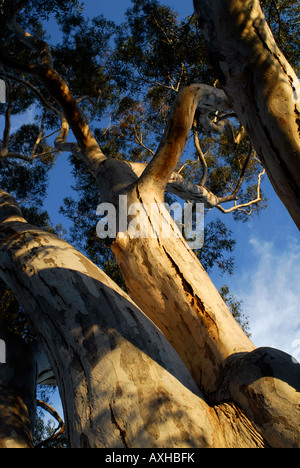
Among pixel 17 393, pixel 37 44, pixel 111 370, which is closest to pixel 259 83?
pixel 111 370

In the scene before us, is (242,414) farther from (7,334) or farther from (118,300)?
(7,334)

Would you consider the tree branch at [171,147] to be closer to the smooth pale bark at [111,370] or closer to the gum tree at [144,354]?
the gum tree at [144,354]

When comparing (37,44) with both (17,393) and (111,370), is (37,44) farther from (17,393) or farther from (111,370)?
(111,370)

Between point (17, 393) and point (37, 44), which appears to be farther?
point (37, 44)

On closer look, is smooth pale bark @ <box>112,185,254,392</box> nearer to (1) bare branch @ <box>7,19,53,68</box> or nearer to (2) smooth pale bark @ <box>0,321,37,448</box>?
(2) smooth pale bark @ <box>0,321,37,448</box>

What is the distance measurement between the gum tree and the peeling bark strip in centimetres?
16

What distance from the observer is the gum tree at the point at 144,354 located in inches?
49.8

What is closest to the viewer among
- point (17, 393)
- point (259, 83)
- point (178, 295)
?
point (259, 83)

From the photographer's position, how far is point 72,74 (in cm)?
786

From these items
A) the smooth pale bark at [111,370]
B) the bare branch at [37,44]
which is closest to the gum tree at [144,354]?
the smooth pale bark at [111,370]

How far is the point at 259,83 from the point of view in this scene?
1.55 m

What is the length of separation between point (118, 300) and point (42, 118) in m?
8.25

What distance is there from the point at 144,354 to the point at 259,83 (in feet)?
4.05

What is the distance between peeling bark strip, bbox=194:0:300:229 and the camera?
1.41m
